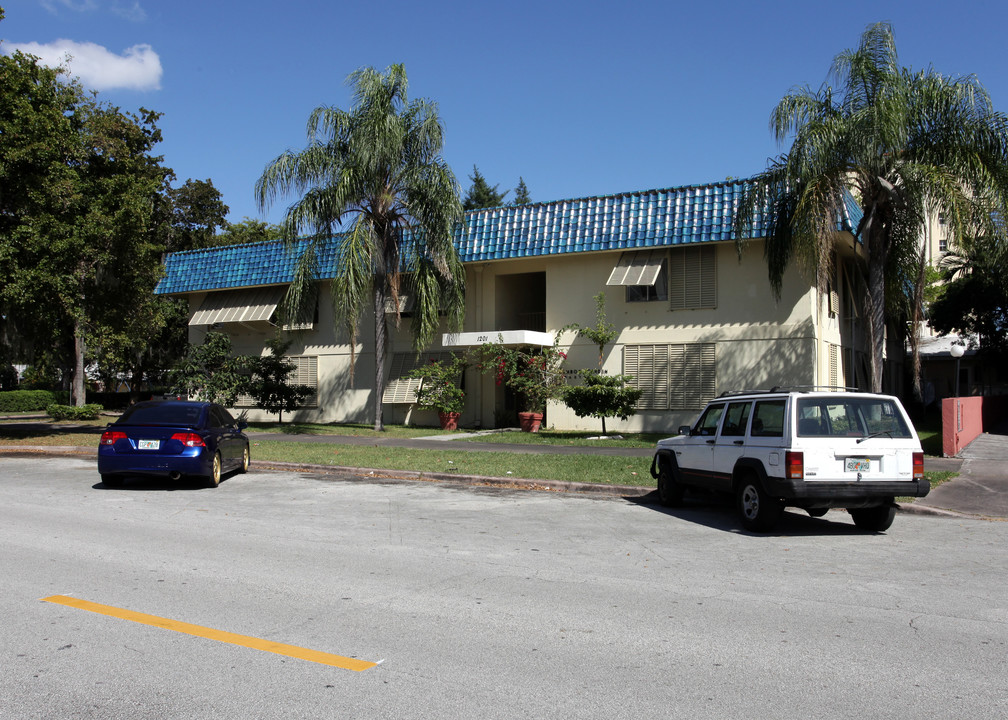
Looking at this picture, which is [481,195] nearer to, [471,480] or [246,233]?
[246,233]

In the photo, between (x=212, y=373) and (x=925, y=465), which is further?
(x=212, y=373)

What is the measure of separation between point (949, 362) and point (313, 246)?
3784cm

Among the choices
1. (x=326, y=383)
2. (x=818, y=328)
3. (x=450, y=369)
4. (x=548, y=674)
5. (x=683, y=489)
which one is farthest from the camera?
(x=326, y=383)

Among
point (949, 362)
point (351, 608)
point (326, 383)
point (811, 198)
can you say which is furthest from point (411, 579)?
point (949, 362)

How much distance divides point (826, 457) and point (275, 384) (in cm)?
2343

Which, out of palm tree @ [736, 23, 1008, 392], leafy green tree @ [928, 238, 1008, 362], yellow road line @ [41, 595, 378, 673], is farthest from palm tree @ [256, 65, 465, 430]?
leafy green tree @ [928, 238, 1008, 362]

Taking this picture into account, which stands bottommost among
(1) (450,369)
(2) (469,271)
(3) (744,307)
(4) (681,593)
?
(4) (681,593)

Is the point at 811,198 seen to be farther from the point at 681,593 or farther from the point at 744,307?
the point at 681,593

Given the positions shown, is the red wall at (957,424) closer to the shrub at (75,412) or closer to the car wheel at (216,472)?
the car wheel at (216,472)

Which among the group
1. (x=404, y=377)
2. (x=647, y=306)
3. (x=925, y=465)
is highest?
(x=647, y=306)

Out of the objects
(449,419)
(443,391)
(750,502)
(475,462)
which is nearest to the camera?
(750,502)

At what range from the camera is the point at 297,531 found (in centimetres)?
976

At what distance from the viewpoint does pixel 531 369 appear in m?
25.0

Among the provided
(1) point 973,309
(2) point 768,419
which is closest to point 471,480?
(2) point 768,419
